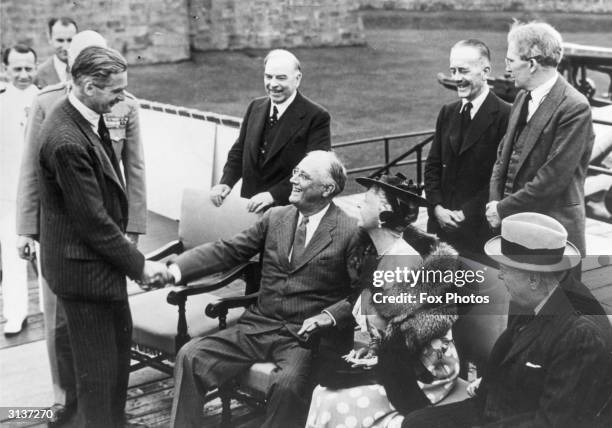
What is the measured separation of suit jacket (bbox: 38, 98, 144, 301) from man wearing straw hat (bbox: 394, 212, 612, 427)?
4.01 feet

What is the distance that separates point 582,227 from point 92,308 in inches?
81.7

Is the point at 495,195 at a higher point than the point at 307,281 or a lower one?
higher

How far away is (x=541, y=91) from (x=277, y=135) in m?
1.42

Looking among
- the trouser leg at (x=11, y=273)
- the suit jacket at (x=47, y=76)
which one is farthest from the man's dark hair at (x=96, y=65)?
the trouser leg at (x=11, y=273)

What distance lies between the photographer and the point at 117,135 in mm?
4074

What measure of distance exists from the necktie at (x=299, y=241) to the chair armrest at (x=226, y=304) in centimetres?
29

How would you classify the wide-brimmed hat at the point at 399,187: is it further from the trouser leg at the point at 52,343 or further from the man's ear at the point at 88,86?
the trouser leg at the point at 52,343

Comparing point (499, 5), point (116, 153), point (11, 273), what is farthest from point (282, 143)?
point (499, 5)

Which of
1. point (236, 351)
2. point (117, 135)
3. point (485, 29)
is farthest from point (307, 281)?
point (485, 29)

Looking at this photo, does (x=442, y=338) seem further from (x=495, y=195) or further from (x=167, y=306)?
(x=167, y=306)

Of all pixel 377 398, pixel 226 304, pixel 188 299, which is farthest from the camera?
pixel 188 299

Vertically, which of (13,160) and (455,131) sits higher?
(455,131)

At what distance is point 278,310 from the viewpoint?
148 inches

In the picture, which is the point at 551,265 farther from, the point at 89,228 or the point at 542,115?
the point at 89,228
